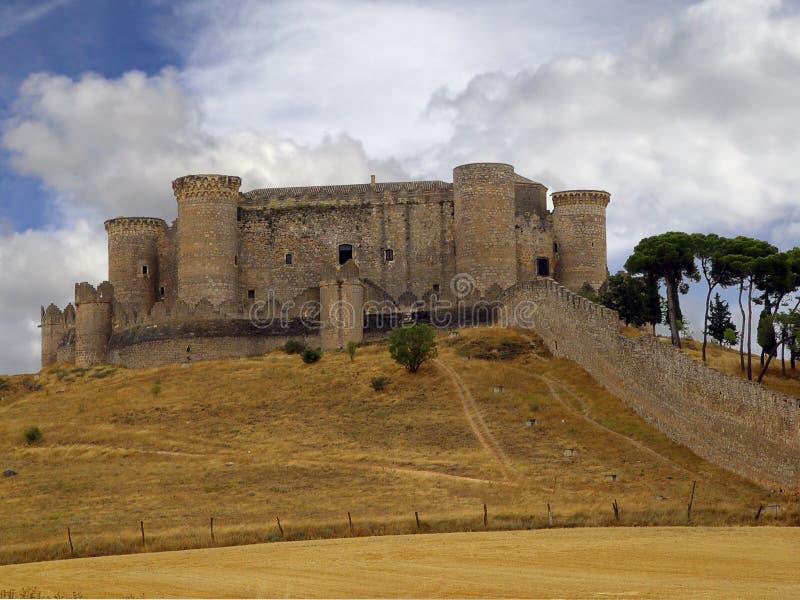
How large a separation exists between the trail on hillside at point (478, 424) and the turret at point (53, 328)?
21.4m

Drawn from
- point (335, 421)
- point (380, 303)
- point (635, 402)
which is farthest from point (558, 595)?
point (380, 303)

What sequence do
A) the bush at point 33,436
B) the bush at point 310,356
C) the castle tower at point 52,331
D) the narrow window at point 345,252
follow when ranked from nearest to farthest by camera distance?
the bush at point 33,436
the bush at point 310,356
the narrow window at point 345,252
the castle tower at point 52,331

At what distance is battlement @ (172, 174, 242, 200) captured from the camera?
56781 millimetres

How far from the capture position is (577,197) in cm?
5681

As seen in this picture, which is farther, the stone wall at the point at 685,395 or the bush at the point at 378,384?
the bush at the point at 378,384

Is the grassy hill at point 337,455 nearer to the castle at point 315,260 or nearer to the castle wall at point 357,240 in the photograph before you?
the castle at point 315,260

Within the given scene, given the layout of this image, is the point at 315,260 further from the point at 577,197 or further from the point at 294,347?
the point at 577,197

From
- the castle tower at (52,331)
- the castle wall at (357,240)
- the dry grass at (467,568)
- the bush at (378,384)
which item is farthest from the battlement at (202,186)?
the dry grass at (467,568)

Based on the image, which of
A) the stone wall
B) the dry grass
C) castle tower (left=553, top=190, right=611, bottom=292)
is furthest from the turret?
the dry grass

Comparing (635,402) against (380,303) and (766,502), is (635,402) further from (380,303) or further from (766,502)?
(380,303)

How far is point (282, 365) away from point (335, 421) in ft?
26.9

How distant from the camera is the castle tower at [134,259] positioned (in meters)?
59.1

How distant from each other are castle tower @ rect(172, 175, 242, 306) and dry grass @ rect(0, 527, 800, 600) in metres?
29.2

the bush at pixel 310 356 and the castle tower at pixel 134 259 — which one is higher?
the castle tower at pixel 134 259
